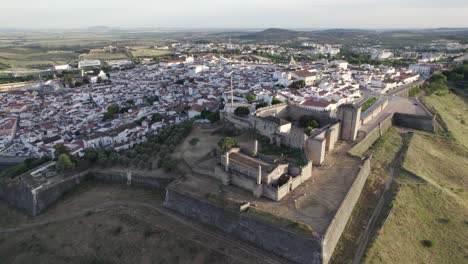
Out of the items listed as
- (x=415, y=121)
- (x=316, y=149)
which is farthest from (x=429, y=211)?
(x=415, y=121)

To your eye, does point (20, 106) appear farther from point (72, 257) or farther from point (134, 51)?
point (134, 51)

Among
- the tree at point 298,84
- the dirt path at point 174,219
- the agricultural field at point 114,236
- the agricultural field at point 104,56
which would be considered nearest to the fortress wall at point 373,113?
the tree at point 298,84

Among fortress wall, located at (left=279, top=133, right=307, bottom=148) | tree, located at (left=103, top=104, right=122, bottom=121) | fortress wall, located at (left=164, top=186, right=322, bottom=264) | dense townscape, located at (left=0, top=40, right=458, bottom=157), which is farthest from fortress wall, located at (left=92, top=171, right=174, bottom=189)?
tree, located at (left=103, top=104, right=122, bottom=121)

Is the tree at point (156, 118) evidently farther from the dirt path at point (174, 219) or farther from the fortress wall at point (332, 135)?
the fortress wall at point (332, 135)

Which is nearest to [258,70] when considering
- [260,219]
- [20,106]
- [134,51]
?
[20,106]

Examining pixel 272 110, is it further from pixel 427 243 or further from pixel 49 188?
pixel 49 188

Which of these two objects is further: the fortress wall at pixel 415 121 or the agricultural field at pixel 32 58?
the agricultural field at pixel 32 58
